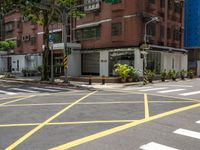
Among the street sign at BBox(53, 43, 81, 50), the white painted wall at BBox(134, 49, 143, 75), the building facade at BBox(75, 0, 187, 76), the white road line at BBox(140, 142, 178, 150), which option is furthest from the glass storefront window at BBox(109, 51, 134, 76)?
the white road line at BBox(140, 142, 178, 150)

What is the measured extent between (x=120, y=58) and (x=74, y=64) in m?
7.51

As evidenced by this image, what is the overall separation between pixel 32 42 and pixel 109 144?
46.0m

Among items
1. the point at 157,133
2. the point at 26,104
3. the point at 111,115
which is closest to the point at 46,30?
the point at 26,104

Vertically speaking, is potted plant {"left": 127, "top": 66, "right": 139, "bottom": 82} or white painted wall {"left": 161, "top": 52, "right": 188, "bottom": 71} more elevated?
white painted wall {"left": 161, "top": 52, "right": 188, "bottom": 71}

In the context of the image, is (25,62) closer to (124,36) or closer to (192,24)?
(124,36)

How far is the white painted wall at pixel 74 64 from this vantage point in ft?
138

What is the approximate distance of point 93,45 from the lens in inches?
1606

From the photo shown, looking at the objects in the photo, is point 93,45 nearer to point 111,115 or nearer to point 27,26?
point 27,26

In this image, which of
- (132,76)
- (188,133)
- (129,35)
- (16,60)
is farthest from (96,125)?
(16,60)

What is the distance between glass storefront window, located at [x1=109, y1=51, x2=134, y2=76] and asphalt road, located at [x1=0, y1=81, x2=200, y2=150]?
72.7ft

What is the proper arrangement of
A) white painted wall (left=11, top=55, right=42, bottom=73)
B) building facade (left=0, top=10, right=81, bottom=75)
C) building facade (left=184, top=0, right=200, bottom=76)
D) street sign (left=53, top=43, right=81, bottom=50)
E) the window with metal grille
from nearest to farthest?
the window with metal grille
street sign (left=53, top=43, right=81, bottom=50)
building facade (left=0, top=10, right=81, bottom=75)
building facade (left=184, top=0, right=200, bottom=76)
white painted wall (left=11, top=55, right=42, bottom=73)

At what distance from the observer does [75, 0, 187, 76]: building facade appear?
35969 mm

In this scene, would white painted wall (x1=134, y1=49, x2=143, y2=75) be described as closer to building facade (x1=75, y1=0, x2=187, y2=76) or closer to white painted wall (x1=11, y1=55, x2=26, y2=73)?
building facade (x1=75, y1=0, x2=187, y2=76)

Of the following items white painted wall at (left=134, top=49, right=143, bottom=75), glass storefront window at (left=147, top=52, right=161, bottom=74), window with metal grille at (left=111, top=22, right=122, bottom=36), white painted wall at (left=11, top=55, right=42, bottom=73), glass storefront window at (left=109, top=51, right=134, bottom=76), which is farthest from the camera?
white painted wall at (left=11, top=55, right=42, bottom=73)
